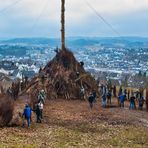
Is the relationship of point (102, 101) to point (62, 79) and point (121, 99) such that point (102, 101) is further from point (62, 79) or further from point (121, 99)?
point (62, 79)

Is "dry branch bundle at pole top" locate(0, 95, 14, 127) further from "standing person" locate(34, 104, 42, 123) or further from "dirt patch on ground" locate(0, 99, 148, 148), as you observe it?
"standing person" locate(34, 104, 42, 123)

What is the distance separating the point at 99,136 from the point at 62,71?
50.7ft

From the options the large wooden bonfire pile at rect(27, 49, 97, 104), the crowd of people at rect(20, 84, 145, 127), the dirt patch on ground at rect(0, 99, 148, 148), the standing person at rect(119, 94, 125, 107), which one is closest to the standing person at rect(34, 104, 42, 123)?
the crowd of people at rect(20, 84, 145, 127)

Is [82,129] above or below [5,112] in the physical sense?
below

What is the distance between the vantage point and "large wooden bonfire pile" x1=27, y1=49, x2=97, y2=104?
40375 mm

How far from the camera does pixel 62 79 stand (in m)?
40.6

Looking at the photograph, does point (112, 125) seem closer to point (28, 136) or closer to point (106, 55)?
point (28, 136)

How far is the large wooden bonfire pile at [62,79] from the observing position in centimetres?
4038

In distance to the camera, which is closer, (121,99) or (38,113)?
(38,113)

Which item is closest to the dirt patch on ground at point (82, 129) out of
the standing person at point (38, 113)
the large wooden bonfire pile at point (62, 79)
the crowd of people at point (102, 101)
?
the standing person at point (38, 113)

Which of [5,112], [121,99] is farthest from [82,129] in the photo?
[121,99]

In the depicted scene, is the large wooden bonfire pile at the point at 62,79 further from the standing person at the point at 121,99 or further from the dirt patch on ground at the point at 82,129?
the standing person at the point at 121,99

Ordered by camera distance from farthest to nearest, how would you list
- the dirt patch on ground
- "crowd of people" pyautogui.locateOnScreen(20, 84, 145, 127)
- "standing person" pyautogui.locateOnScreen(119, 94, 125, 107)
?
1. "standing person" pyautogui.locateOnScreen(119, 94, 125, 107)
2. "crowd of people" pyautogui.locateOnScreen(20, 84, 145, 127)
3. the dirt patch on ground

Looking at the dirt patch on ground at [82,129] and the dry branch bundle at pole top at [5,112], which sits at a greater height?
the dry branch bundle at pole top at [5,112]
